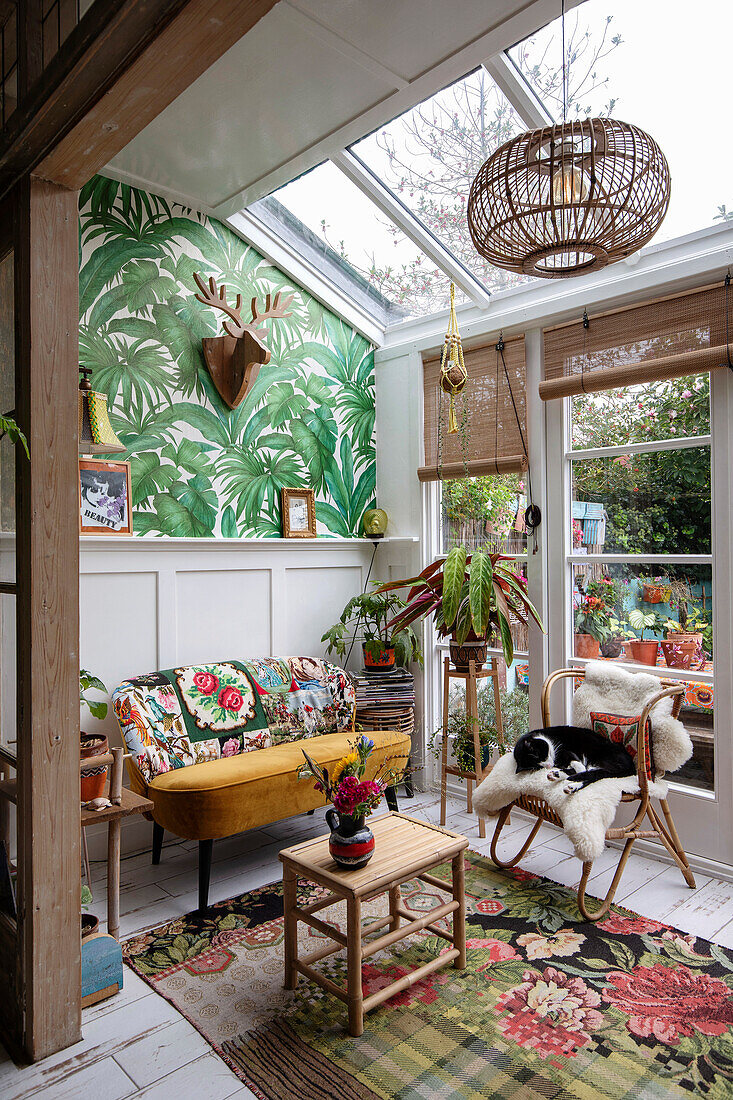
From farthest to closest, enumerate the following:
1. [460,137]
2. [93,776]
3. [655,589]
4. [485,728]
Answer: [485,728] → [655,589] → [460,137] → [93,776]

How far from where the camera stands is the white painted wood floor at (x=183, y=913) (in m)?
1.86

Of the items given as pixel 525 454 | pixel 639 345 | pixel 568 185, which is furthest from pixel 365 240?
pixel 568 185

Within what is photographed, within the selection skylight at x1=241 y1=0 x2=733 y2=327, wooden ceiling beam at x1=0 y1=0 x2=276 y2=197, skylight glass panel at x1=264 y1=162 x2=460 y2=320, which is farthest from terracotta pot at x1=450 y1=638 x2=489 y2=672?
wooden ceiling beam at x1=0 y1=0 x2=276 y2=197

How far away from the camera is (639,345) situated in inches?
126

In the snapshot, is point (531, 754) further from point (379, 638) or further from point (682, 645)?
point (379, 638)

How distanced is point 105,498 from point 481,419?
1995mm

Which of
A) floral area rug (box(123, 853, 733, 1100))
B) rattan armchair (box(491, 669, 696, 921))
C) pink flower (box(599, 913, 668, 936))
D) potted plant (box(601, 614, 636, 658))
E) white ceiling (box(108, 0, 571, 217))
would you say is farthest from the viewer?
potted plant (box(601, 614, 636, 658))

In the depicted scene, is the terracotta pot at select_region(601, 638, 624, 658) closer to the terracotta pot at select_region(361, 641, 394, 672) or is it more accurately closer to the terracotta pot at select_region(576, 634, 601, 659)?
the terracotta pot at select_region(576, 634, 601, 659)

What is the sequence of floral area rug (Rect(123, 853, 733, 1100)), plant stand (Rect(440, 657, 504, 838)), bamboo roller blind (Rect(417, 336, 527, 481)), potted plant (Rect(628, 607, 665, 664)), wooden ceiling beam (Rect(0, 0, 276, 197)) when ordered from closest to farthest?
1. wooden ceiling beam (Rect(0, 0, 276, 197))
2. floral area rug (Rect(123, 853, 733, 1100))
3. potted plant (Rect(628, 607, 665, 664))
4. plant stand (Rect(440, 657, 504, 838))
5. bamboo roller blind (Rect(417, 336, 527, 481))

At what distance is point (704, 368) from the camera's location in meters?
2.94

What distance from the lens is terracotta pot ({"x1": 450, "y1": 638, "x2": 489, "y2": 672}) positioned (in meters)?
3.53

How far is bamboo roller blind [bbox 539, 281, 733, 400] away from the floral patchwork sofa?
6.22 feet

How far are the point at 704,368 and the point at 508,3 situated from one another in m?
1.52

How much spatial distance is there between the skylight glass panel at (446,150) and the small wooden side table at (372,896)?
2747 millimetres
